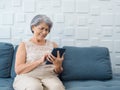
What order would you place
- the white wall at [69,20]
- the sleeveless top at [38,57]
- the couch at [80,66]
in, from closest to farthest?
1. the sleeveless top at [38,57]
2. the couch at [80,66]
3. the white wall at [69,20]

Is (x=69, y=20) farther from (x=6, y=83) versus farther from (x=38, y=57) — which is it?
(x=6, y=83)

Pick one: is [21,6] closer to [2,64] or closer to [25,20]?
[25,20]

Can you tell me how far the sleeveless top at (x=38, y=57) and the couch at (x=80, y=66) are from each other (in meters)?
0.25

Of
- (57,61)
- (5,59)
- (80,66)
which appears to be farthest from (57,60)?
(5,59)

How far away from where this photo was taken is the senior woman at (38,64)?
2234 millimetres

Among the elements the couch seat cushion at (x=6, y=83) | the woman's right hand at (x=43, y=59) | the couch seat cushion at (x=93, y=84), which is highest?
the woman's right hand at (x=43, y=59)

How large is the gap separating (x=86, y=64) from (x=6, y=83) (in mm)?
825

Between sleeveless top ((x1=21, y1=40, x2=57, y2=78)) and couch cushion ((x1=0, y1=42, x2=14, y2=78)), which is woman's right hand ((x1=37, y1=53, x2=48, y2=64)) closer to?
sleeveless top ((x1=21, y1=40, x2=57, y2=78))

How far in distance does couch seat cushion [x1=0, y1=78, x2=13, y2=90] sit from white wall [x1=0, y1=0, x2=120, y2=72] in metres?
0.56

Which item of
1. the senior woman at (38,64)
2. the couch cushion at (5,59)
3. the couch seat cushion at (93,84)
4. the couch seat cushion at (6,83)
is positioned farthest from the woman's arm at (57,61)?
the couch cushion at (5,59)

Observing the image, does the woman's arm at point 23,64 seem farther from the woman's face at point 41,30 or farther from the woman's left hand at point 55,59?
the woman's face at point 41,30

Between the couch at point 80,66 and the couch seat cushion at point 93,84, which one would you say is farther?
the couch at point 80,66

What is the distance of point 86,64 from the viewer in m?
2.67

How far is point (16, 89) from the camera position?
2.24 m
